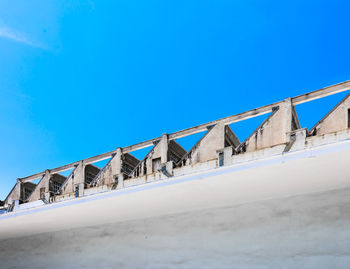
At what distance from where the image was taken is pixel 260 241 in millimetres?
5305

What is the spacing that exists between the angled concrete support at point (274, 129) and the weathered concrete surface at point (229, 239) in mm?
1207

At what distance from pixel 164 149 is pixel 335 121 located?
272 cm

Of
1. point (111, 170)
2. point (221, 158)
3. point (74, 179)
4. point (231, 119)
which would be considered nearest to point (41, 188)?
point (74, 179)

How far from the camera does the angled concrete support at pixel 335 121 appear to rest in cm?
434

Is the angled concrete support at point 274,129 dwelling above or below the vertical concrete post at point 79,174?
above

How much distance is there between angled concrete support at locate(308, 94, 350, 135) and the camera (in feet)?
14.2

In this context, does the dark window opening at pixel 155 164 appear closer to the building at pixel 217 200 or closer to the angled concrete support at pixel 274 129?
the building at pixel 217 200

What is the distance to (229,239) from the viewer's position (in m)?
5.61

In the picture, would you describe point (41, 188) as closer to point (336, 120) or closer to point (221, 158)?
point (221, 158)

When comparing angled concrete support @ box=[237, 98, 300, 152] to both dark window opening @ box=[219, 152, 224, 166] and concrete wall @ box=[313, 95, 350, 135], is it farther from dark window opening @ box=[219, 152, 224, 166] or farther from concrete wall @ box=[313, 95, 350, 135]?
concrete wall @ box=[313, 95, 350, 135]

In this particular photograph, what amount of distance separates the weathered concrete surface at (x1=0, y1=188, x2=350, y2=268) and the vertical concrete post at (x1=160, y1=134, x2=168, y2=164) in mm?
1331

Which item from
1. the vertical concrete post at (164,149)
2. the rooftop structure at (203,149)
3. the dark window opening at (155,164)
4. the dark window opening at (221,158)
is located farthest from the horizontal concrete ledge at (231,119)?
the dark window opening at (221,158)

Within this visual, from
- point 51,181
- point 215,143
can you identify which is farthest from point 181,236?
point 51,181

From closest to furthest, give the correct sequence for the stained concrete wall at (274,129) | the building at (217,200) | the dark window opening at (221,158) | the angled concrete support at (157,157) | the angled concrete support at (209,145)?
the building at (217,200) → the stained concrete wall at (274,129) → the dark window opening at (221,158) → the angled concrete support at (209,145) → the angled concrete support at (157,157)
